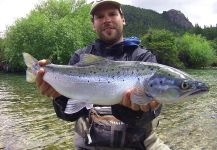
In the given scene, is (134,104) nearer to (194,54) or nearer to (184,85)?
(184,85)

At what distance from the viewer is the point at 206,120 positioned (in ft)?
53.8

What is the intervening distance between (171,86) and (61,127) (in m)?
10.9

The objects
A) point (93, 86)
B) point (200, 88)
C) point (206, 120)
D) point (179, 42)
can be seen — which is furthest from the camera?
point (179, 42)

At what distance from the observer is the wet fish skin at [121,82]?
4.01m

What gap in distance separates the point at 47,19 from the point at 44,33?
312cm

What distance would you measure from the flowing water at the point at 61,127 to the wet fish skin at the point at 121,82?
7.54 meters

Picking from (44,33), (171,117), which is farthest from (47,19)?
(171,117)

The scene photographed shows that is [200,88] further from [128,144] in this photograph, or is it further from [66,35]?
[66,35]

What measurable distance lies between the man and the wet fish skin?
1.56 ft

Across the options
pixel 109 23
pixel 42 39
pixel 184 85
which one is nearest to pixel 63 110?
pixel 109 23

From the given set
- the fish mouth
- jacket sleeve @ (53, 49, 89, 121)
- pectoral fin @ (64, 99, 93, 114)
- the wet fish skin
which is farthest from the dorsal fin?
the fish mouth

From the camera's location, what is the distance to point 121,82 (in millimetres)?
4195

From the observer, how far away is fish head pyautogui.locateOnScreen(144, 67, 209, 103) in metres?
3.92

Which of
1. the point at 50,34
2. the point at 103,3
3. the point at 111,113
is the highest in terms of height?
the point at 50,34
